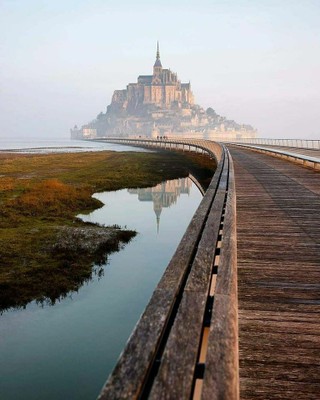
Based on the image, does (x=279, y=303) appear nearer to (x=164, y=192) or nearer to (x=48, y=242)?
(x=48, y=242)

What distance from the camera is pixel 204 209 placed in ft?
27.2

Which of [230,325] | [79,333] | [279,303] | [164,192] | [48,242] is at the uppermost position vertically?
[230,325]

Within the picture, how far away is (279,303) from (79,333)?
4.83 m

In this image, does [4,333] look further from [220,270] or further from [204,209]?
[220,270]

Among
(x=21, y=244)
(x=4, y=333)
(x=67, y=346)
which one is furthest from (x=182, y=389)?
Result: (x=21, y=244)

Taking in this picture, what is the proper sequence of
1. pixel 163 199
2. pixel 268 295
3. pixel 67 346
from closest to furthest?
pixel 268 295, pixel 67 346, pixel 163 199

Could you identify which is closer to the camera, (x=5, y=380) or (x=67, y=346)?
(x=5, y=380)

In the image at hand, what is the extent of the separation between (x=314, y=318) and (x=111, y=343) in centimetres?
461

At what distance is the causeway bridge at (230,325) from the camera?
2.20 metres

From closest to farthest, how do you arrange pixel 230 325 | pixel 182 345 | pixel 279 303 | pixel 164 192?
1. pixel 182 345
2. pixel 230 325
3. pixel 279 303
4. pixel 164 192

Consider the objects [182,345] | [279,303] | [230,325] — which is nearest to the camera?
[182,345]

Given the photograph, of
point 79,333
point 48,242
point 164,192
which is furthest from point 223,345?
point 164,192

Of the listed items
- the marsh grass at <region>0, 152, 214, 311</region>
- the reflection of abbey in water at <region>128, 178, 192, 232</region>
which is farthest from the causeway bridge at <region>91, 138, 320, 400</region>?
the reflection of abbey in water at <region>128, 178, 192, 232</region>

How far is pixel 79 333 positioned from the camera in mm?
7926
